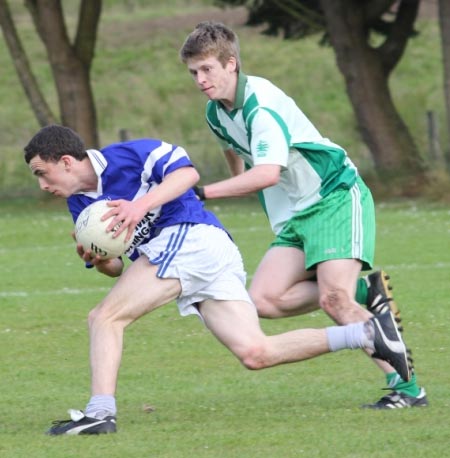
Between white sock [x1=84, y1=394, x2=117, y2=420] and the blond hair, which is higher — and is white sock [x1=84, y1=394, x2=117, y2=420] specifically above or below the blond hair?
below

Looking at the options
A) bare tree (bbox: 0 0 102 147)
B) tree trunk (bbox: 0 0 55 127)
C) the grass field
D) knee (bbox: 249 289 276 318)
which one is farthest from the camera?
tree trunk (bbox: 0 0 55 127)

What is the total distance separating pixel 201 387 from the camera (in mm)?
8445

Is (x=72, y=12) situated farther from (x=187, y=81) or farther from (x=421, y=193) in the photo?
(x=421, y=193)

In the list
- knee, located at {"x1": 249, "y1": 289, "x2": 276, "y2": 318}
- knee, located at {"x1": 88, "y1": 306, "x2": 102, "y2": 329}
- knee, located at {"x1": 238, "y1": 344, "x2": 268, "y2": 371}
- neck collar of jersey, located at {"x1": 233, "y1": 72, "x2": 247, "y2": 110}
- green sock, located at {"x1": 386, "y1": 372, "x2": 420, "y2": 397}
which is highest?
neck collar of jersey, located at {"x1": 233, "y1": 72, "x2": 247, "y2": 110}

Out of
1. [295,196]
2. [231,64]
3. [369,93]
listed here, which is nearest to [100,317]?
[295,196]

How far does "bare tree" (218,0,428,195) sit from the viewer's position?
2331 cm

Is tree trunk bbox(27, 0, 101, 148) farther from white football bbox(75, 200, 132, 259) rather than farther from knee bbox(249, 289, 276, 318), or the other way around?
white football bbox(75, 200, 132, 259)

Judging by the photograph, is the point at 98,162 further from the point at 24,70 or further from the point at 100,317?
the point at 24,70

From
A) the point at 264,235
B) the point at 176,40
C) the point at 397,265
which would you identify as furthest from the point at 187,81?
the point at 397,265

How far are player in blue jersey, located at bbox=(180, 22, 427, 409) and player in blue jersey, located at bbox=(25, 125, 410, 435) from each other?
24 cm

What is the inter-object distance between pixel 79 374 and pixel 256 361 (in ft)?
7.55

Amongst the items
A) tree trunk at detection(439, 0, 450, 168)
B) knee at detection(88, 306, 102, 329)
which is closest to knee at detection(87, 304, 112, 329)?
knee at detection(88, 306, 102, 329)

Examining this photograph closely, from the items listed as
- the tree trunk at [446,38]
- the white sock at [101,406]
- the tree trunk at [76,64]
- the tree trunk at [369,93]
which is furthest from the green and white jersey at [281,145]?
the tree trunk at [76,64]

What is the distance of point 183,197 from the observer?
7102 mm
